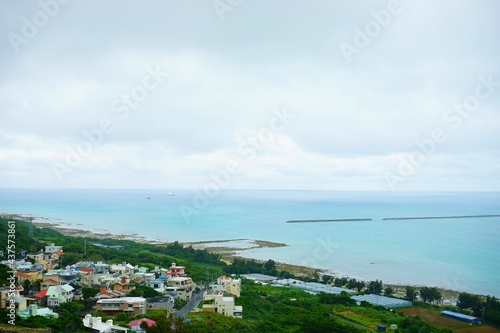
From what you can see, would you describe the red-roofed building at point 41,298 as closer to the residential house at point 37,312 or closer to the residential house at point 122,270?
the residential house at point 37,312

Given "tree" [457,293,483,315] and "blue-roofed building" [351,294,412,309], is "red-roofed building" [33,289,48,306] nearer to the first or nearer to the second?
"blue-roofed building" [351,294,412,309]

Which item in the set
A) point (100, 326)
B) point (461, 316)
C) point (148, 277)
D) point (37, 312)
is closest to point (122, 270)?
point (148, 277)

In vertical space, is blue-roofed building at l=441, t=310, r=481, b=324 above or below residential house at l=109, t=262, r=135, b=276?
below

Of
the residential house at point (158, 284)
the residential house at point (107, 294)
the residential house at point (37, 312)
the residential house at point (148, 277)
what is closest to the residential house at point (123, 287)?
the residential house at point (107, 294)

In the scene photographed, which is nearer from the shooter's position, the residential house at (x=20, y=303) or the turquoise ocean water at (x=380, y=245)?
the residential house at (x=20, y=303)

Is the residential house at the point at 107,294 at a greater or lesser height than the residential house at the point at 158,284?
greater

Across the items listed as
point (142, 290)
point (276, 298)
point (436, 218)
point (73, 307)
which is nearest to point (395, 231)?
point (436, 218)

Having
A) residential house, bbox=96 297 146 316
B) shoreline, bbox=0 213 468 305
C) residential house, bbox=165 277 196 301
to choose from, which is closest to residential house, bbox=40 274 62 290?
residential house, bbox=96 297 146 316
